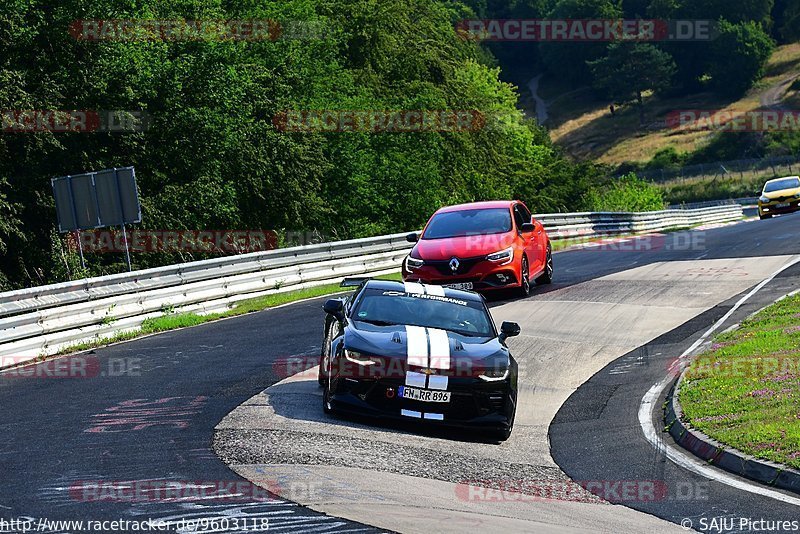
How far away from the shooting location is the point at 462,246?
19672 mm

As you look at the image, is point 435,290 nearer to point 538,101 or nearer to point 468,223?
point 468,223

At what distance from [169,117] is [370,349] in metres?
26.4

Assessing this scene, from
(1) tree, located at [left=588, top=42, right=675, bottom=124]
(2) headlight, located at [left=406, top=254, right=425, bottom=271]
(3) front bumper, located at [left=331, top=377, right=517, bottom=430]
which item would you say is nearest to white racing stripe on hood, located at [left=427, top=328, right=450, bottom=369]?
(3) front bumper, located at [left=331, top=377, right=517, bottom=430]

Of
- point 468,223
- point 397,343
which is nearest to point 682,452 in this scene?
point 397,343

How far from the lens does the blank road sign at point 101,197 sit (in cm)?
2133

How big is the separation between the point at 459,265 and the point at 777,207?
30.4m

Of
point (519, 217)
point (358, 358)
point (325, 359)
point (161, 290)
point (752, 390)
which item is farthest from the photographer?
point (519, 217)

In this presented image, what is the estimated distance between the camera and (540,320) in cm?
1855

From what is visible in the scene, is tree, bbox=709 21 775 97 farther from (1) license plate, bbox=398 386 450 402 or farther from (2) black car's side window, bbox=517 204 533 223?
(1) license plate, bbox=398 386 450 402

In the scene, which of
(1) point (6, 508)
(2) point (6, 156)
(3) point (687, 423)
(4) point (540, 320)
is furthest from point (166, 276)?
(2) point (6, 156)

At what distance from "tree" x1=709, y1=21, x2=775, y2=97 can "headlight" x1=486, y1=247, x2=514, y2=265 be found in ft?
419

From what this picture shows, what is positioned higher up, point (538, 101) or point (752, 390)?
point (538, 101)

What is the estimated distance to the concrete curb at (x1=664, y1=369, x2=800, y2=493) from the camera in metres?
8.78

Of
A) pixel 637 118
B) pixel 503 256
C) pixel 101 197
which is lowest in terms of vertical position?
pixel 637 118
